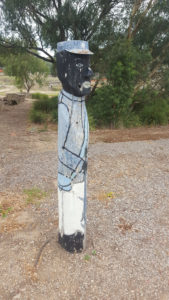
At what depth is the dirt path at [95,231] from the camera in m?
2.55

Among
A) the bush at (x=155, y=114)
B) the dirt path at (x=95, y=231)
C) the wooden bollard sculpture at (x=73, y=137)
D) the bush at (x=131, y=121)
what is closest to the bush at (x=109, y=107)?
the bush at (x=131, y=121)

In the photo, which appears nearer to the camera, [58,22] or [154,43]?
[58,22]

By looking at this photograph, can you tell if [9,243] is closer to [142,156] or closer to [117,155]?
[117,155]

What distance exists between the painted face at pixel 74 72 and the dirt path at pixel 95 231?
2076 millimetres

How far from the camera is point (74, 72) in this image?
2232 mm

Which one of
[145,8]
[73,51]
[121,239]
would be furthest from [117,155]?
[145,8]

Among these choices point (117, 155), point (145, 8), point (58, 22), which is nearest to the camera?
point (117, 155)

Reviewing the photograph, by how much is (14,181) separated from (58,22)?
7.06 meters

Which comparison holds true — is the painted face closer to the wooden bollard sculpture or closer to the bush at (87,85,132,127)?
the wooden bollard sculpture

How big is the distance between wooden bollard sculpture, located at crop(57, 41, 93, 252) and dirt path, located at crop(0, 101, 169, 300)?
400mm

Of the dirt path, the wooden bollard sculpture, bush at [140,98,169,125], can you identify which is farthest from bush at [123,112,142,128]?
the wooden bollard sculpture

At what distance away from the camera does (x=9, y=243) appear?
10.3 ft

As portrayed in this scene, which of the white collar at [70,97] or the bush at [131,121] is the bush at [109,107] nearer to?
the bush at [131,121]

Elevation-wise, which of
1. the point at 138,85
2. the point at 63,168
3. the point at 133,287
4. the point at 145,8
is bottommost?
the point at 133,287
